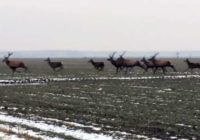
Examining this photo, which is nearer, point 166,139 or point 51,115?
point 166,139

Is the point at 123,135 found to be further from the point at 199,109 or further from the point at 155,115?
the point at 199,109

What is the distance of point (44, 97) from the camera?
26.2 m

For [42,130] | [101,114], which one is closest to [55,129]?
[42,130]

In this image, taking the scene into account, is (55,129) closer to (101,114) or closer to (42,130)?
(42,130)

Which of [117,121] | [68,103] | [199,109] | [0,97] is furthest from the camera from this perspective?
[0,97]

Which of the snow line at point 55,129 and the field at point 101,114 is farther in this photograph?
the field at point 101,114

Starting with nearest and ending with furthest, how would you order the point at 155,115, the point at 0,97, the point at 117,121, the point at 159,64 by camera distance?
the point at 117,121, the point at 155,115, the point at 0,97, the point at 159,64

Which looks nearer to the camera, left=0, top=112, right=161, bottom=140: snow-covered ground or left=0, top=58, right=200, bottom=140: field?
left=0, top=112, right=161, bottom=140: snow-covered ground

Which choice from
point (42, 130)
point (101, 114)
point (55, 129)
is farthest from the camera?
point (101, 114)

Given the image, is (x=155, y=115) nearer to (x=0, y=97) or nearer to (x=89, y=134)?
(x=89, y=134)

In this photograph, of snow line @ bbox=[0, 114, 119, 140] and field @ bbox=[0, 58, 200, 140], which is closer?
snow line @ bbox=[0, 114, 119, 140]

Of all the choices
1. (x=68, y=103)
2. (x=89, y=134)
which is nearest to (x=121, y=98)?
(x=68, y=103)

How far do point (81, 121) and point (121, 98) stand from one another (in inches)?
321

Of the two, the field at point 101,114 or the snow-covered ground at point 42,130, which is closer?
the snow-covered ground at point 42,130
